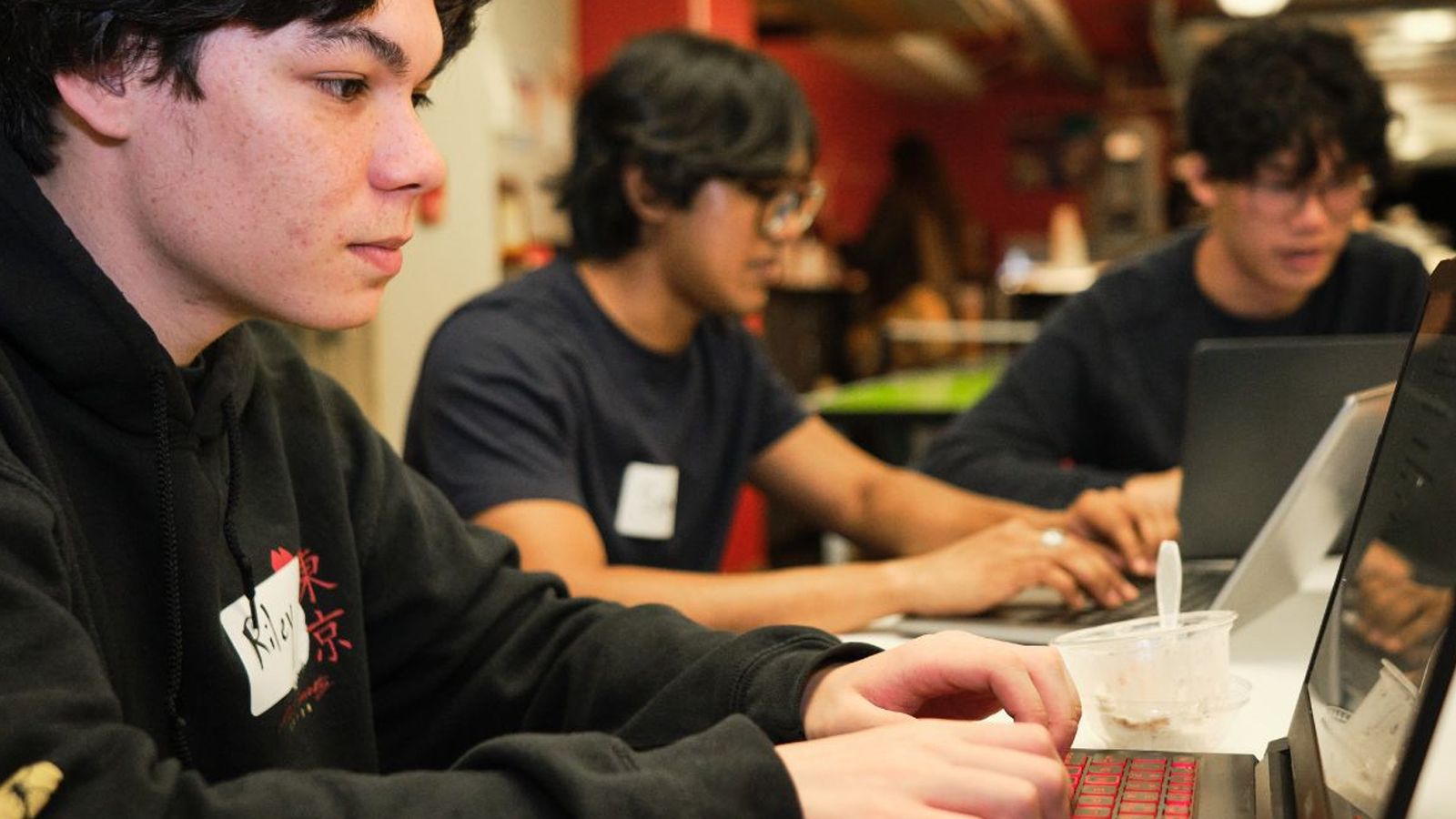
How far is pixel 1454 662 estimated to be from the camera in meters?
0.47

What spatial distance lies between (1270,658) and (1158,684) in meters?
0.30

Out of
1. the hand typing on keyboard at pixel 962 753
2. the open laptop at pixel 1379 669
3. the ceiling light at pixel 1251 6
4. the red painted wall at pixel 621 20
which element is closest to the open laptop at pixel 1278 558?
the open laptop at pixel 1379 669

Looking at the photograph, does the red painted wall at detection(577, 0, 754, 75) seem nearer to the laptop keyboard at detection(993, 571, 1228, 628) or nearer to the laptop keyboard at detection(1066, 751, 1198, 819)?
the laptop keyboard at detection(993, 571, 1228, 628)

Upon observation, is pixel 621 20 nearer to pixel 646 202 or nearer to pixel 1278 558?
pixel 646 202

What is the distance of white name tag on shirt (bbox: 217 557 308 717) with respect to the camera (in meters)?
0.93

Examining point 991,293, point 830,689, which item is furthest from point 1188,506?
point 991,293

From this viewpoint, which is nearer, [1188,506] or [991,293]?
[1188,506]

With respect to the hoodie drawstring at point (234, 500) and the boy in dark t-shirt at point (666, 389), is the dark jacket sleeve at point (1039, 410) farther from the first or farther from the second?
the hoodie drawstring at point (234, 500)

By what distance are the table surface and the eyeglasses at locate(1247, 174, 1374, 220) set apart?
766 millimetres

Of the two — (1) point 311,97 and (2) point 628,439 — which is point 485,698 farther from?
(2) point 628,439

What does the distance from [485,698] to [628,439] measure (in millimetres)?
768

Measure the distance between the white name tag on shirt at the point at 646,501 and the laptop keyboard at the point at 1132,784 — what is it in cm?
104

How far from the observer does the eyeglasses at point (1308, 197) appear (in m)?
2.06

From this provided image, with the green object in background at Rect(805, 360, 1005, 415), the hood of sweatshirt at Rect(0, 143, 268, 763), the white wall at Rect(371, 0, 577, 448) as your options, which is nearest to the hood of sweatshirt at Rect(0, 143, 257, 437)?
the hood of sweatshirt at Rect(0, 143, 268, 763)
